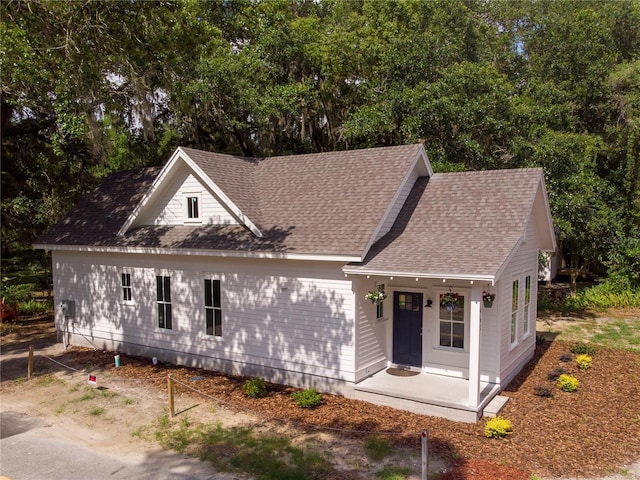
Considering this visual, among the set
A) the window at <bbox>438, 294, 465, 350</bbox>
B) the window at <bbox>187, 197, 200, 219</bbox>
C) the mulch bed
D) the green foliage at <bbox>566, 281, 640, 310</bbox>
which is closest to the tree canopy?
the green foliage at <bbox>566, 281, 640, 310</bbox>

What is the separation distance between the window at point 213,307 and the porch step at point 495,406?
7.31 metres

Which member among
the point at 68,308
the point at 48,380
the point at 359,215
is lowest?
the point at 48,380

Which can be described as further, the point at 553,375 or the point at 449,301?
the point at 553,375

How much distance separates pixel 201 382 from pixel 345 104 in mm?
17428

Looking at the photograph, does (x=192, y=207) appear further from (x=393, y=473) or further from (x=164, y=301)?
(x=393, y=473)

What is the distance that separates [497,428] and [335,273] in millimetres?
4796

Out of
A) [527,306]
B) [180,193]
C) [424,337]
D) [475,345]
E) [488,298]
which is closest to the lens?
[475,345]

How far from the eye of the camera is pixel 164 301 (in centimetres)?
1502

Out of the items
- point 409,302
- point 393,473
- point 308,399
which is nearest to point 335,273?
point 409,302

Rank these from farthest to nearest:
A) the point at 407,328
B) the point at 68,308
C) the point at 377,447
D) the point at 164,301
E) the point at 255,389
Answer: the point at 68,308 → the point at 164,301 → the point at 407,328 → the point at 255,389 → the point at 377,447

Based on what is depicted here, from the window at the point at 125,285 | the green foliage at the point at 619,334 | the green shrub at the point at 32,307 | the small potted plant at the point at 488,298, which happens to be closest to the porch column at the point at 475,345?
the small potted plant at the point at 488,298

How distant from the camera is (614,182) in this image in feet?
86.8

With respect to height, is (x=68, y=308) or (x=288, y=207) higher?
(x=288, y=207)

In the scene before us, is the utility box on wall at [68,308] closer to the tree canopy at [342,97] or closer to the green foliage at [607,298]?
the tree canopy at [342,97]
